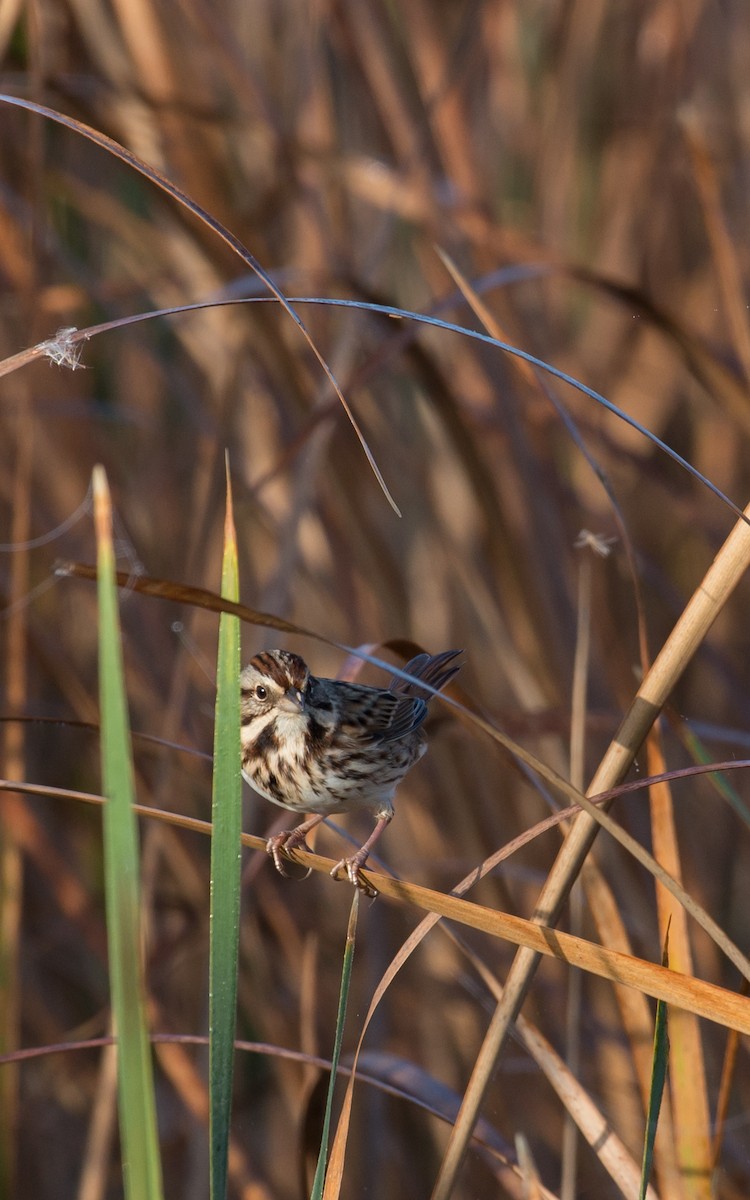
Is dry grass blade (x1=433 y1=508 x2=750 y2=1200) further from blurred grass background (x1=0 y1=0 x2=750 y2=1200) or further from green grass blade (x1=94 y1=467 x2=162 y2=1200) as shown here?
blurred grass background (x1=0 y1=0 x2=750 y2=1200)

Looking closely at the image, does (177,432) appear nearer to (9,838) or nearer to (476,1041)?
(9,838)

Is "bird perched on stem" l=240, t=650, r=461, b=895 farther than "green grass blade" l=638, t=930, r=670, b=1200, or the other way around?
"bird perched on stem" l=240, t=650, r=461, b=895

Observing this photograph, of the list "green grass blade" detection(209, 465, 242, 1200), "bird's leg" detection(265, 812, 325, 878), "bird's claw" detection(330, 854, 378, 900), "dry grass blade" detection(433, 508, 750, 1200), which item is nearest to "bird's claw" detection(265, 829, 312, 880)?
"bird's leg" detection(265, 812, 325, 878)

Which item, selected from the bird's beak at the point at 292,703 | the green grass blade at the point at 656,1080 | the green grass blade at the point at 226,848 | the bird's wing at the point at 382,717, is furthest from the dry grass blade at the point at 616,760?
the bird's beak at the point at 292,703

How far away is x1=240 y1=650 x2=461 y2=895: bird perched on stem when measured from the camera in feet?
6.11

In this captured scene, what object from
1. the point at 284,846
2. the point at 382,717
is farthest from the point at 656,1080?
the point at 382,717

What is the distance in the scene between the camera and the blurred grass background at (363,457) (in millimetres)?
2631

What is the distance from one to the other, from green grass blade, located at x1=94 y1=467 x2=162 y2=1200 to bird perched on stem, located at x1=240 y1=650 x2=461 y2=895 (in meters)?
0.69

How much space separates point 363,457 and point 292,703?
925 millimetres

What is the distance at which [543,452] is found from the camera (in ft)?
9.82

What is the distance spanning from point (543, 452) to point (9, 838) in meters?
1.57

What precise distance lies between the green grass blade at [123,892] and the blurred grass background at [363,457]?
1.10 meters

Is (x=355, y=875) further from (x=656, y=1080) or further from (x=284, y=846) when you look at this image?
(x=656, y=1080)

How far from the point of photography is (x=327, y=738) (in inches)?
76.9
